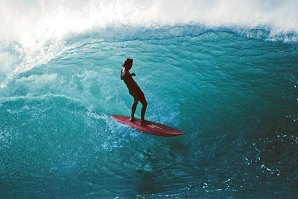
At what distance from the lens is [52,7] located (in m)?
15.4

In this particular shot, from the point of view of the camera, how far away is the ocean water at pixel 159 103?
7.35 meters

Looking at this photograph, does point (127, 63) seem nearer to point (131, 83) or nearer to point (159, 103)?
point (131, 83)

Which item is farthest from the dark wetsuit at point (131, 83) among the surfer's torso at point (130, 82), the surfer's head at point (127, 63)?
the surfer's head at point (127, 63)

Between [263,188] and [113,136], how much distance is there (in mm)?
3472

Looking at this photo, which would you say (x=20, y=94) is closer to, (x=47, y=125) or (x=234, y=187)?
(x=47, y=125)

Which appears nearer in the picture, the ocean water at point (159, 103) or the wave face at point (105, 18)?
the ocean water at point (159, 103)

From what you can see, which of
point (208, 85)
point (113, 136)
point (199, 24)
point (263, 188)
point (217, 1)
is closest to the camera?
point (263, 188)

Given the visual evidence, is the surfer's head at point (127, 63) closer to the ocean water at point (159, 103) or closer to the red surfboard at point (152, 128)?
the red surfboard at point (152, 128)

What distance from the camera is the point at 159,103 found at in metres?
9.41

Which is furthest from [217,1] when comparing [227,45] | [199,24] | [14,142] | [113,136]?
[14,142]

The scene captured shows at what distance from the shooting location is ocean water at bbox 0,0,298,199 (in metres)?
7.35

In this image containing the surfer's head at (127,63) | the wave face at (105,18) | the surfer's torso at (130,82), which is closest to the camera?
the surfer's head at (127,63)

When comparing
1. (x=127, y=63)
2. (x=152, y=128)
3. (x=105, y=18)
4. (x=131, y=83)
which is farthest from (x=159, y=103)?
(x=105, y=18)

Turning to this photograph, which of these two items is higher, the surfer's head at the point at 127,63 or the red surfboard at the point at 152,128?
the surfer's head at the point at 127,63
